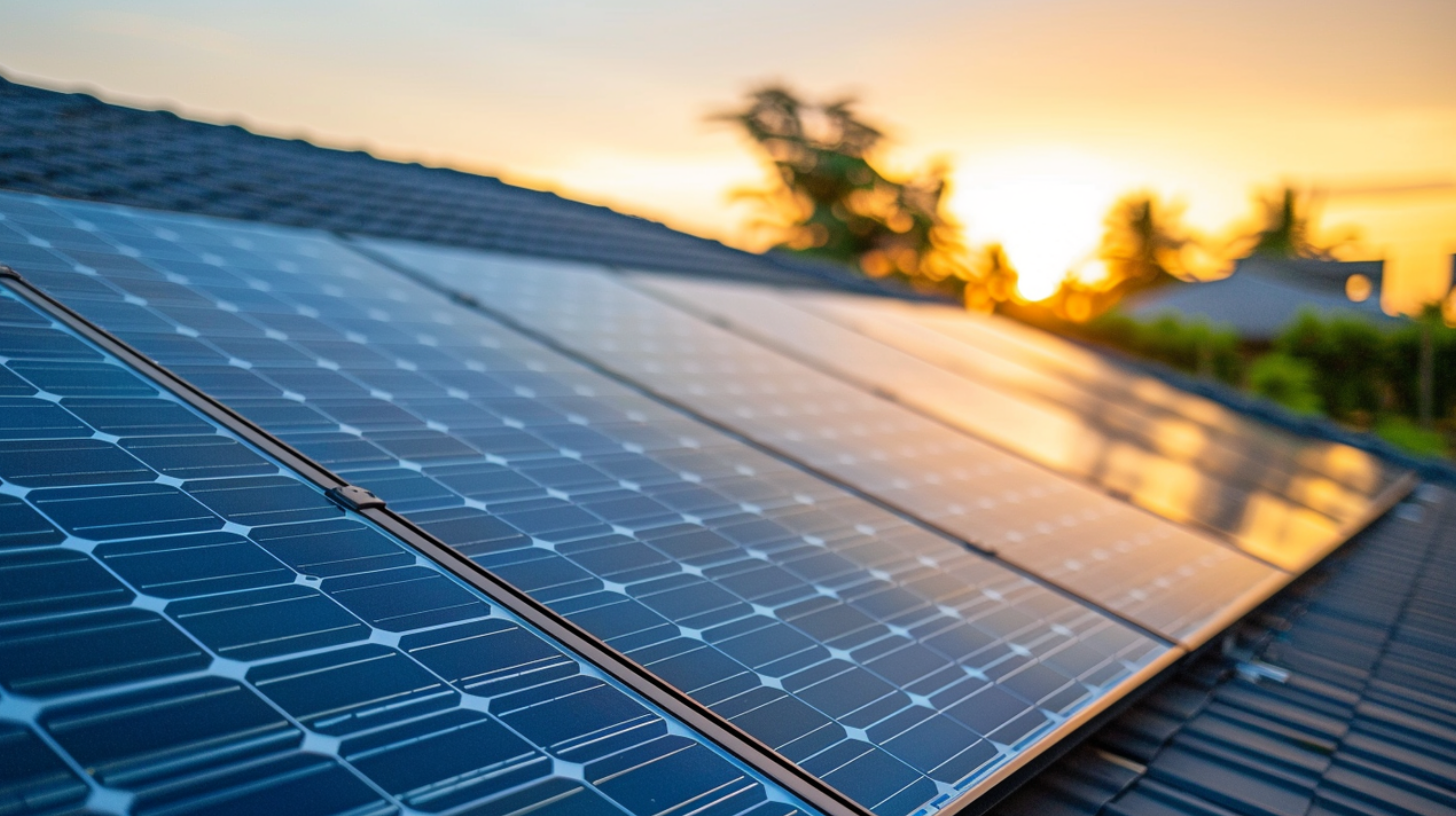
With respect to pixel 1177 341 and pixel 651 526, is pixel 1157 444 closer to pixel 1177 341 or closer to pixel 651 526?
pixel 651 526

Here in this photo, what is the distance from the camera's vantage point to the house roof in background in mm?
6945

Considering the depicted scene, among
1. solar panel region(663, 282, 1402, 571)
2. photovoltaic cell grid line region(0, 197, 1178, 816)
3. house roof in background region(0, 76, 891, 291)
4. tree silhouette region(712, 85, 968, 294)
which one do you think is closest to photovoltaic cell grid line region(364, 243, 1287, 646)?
photovoltaic cell grid line region(0, 197, 1178, 816)

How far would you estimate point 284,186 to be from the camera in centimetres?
878

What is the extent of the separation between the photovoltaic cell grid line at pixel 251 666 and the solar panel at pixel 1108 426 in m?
4.87

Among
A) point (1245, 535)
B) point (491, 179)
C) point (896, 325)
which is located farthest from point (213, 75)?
point (1245, 535)

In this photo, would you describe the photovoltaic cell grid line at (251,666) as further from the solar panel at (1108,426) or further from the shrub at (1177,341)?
the shrub at (1177,341)

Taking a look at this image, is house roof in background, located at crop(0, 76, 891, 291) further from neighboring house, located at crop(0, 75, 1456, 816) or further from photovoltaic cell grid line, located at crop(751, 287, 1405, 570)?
photovoltaic cell grid line, located at crop(751, 287, 1405, 570)

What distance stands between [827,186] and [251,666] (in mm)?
50431

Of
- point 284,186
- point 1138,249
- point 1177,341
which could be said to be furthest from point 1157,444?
point 1138,249

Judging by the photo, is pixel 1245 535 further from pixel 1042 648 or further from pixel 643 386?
pixel 643 386

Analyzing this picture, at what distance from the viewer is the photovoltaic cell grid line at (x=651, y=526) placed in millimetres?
2871

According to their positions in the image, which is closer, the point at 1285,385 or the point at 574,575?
the point at 574,575

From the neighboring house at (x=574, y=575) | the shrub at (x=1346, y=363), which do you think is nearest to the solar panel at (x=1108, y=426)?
the neighboring house at (x=574, y=575)

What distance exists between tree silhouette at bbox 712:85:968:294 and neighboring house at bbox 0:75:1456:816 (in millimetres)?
43692
